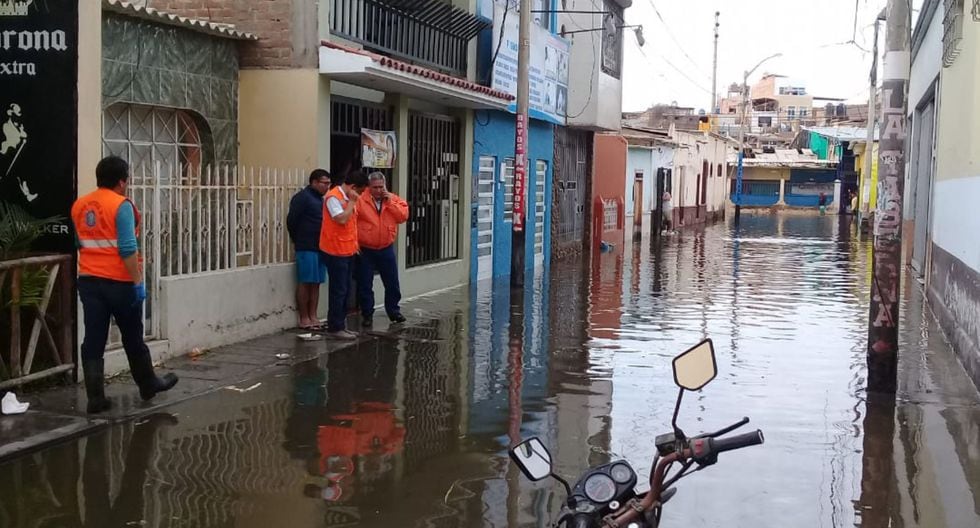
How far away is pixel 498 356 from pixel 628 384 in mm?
1726

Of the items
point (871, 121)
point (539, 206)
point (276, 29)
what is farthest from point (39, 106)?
point (871, 121)

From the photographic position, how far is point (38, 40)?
8.02m

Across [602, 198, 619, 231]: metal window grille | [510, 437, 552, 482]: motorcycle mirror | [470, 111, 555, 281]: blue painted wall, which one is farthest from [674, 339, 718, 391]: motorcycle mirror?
[602, 198, 619, 231]: metal window grille

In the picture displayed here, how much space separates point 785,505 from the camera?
19.3 ft

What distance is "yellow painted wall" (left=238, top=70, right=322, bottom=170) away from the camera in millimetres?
11938

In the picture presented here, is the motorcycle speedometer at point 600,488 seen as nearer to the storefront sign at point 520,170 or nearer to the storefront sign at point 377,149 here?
the storefront sign at point 377,149

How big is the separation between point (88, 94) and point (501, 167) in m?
11.2

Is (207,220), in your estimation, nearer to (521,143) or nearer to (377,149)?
(377,149)

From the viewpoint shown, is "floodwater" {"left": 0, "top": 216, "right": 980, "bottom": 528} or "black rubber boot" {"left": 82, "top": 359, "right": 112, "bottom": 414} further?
"black rubber boot" {"left": 82, "top": 359, "right": 112, "bottom": 414}

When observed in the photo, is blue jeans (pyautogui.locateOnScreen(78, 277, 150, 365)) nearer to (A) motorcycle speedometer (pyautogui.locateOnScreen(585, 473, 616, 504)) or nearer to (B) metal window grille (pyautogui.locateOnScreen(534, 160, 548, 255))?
(A) motorcycle speedometer (pyautogui.locateOnScreen(585, 473, 616, 504))

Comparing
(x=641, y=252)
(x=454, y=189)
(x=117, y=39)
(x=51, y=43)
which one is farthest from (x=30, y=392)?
(x=641, y=252)

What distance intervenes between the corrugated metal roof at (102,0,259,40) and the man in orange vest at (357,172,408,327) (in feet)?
7.09

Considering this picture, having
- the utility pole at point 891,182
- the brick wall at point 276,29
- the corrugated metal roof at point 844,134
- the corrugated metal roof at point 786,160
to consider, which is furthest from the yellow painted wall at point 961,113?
the corrugated metal roof at point 786,160

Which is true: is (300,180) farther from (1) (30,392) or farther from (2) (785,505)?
(2) (785,505)
